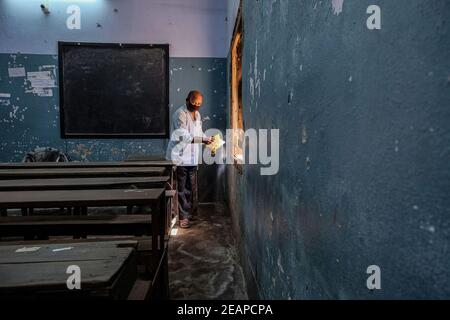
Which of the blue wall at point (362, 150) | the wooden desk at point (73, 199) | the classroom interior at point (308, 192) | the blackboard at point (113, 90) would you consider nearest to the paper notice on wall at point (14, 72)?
the blackboard at point (113, 90)

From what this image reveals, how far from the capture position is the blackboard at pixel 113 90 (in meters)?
5.08

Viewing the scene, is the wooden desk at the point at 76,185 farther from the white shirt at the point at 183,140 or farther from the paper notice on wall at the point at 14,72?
the paper notice on wall at the point at 14,72

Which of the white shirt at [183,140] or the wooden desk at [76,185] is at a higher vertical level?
the white shirt at [183,140]

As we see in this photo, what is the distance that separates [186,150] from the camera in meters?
4.20

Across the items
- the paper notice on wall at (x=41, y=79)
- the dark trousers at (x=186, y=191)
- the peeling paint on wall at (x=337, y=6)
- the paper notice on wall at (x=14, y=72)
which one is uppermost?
the paper notice on wall at (x=14, y=72)

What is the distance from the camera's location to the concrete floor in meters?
2.40

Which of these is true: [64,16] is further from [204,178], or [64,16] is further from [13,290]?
[13,290]

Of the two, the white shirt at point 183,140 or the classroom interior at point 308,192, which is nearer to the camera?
the classroom interior at point 308,192

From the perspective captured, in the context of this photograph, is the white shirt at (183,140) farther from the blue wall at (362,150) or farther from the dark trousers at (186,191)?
the blue wall at (362,150)

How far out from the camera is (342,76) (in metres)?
0.78

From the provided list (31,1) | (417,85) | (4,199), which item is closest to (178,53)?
(31,1)

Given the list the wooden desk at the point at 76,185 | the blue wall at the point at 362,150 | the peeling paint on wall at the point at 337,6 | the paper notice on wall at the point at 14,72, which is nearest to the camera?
the blue wall at the point at 362,150

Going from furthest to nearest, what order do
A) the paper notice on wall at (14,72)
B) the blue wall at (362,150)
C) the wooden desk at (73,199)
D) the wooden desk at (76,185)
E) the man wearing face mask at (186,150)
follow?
the paper notice on wall at (14,72) → the man wearing face mask at (186,150) → the wooden desk at (76,185) → the wooden desk at (73,199) → the blue wall at (362,150)

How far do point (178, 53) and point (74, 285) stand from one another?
478cm
